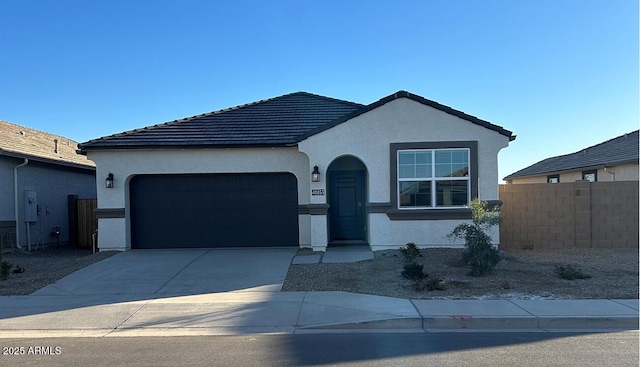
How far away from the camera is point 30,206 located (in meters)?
15.5

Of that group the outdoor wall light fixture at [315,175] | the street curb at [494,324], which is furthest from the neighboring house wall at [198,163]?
the street curb at [494,324]

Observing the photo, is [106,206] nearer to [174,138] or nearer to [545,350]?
[174,138]

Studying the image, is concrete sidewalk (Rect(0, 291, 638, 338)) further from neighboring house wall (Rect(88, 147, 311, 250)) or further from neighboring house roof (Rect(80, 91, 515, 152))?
neighboring house roof (Rect(80, 91, 515, 152))

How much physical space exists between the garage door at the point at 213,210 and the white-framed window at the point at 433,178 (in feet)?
11.7

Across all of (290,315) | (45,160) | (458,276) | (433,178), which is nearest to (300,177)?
(433,178)

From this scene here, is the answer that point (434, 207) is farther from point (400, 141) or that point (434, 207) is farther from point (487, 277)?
point (487, 277)

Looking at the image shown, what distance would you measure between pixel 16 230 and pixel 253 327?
12.5 meters

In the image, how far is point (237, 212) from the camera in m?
14.0

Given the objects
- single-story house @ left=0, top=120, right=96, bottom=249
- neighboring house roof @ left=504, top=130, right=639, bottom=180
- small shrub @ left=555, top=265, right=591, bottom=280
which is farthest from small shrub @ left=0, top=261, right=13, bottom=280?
neighboring house roof @ left=504, top=130, right=639, bottom=180

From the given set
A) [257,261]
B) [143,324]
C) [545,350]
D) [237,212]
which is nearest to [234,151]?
[237,212]

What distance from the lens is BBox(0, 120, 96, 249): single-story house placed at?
14.8 metres

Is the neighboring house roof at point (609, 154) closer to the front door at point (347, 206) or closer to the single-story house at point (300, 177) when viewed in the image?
the single-story house at point (300, 177)

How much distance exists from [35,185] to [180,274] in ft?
30.7

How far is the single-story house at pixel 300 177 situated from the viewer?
12.4m
